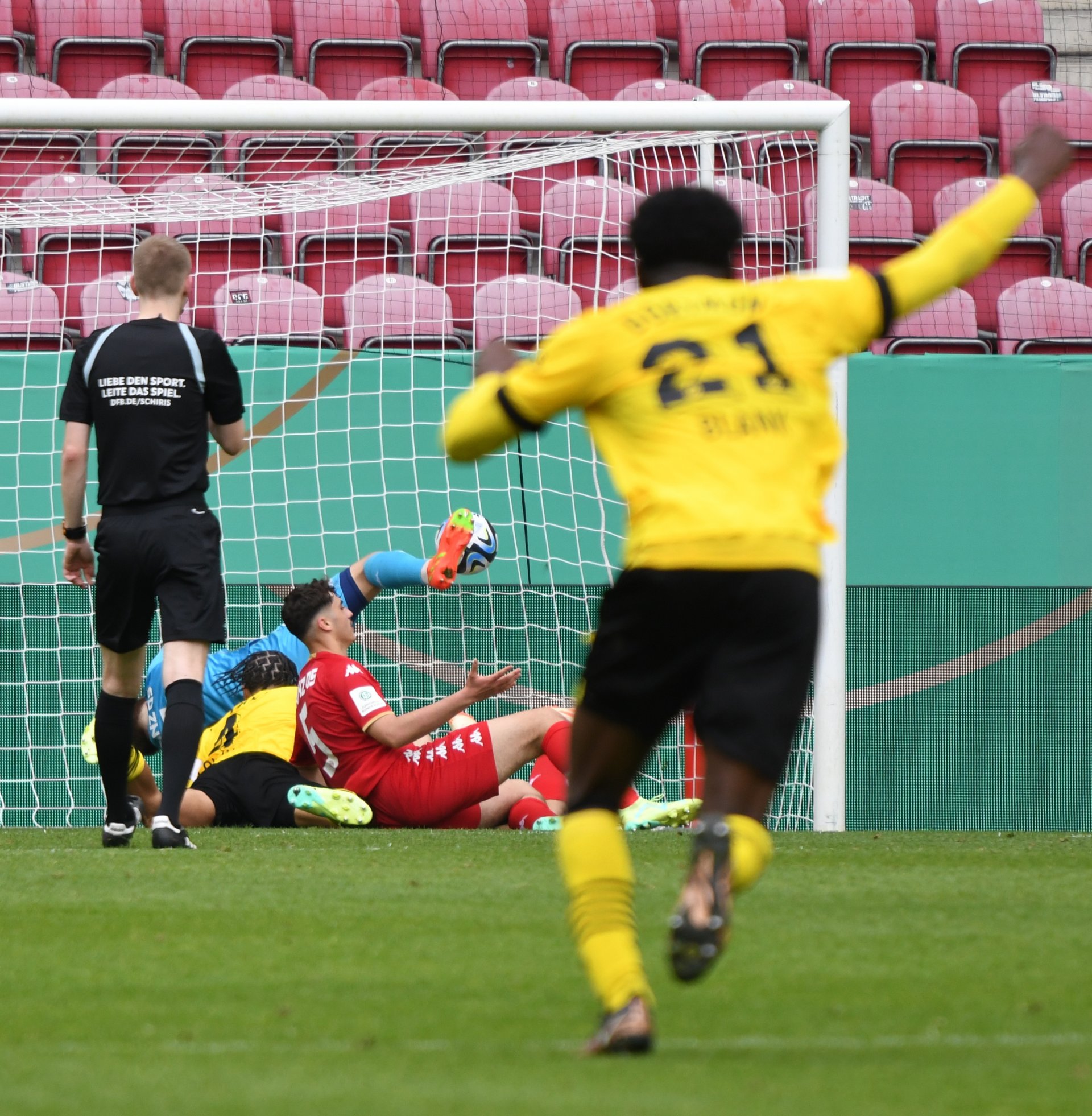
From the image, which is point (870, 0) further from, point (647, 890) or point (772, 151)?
point (647, 890)

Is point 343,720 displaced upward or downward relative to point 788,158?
downward

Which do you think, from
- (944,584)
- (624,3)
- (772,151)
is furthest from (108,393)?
(624,3)

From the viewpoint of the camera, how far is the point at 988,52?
12.6 metres

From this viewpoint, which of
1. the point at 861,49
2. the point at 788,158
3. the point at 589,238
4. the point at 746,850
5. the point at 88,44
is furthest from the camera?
the point at 861,49

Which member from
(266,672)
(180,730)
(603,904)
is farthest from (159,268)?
(603,904)

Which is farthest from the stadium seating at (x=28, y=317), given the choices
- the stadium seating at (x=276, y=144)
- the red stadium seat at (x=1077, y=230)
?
the red stadium seat at (x=1077, y=230)

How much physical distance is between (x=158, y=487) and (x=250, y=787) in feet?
6.86

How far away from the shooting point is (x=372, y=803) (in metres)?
7.50

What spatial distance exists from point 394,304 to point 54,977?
254 inches

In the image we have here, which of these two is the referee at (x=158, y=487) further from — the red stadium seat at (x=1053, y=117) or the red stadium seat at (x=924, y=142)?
the red stadium seat at (x=1053, y=117)

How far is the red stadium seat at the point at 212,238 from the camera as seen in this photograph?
8.72 meters

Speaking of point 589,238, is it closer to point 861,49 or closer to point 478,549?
point 478,549

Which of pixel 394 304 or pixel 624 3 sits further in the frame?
pixel 624 3

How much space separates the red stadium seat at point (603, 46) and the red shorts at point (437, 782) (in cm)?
623
